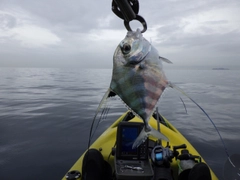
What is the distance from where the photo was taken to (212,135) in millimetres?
11375

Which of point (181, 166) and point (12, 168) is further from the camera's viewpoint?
point (12, 168)

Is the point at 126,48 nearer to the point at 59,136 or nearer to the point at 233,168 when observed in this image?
the point at 233,168

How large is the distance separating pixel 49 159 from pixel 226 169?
6.52 m

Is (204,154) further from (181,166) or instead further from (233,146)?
(181,166)

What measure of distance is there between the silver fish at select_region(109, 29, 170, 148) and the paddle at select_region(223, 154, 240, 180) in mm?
3078

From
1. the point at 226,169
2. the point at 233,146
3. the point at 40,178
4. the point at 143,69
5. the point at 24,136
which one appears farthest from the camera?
the point at 24,136

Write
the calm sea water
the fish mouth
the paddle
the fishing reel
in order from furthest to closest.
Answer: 1. the calm sea water
2. the fishing reel
3. the paddle
4. the fish mouth

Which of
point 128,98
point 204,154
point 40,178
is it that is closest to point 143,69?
point 128,98

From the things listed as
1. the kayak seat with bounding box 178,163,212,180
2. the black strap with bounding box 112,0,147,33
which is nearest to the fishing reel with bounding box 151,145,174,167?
the kayak seat with bounding box 178,163,212,180

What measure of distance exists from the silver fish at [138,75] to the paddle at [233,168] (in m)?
3.08

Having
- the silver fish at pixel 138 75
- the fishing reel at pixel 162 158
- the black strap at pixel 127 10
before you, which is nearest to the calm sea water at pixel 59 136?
the fishing reel at pixel 162 158

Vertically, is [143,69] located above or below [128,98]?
above

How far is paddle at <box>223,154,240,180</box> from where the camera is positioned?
3787mm

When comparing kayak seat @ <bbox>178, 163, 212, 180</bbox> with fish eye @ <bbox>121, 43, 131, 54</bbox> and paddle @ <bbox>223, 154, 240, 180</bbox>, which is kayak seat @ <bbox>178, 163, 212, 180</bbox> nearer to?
paddle @ <bbox>223, 154, 240, 180</bbox>
